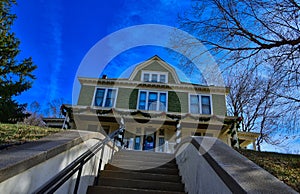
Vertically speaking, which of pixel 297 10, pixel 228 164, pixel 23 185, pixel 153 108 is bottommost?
pixel 23 185

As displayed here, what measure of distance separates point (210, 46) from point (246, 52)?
1173 mm

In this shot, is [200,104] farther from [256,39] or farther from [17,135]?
[17,135]

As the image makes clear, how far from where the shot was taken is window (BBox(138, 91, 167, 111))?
13.4 meters

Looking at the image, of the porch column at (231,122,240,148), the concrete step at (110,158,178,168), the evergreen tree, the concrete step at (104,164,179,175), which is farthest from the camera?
the evergreen tree

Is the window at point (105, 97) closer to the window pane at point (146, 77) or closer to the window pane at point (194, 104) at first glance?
the window pane at point (146, 77)

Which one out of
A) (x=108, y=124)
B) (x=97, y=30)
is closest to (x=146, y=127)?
(x=108, y=124)

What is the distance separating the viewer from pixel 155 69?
15.0 meters

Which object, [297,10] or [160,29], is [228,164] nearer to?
[297,10]

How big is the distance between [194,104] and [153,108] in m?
3.00

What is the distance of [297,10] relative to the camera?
5.04 m

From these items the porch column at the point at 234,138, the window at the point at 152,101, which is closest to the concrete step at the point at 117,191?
the porch column at the point at 234,138

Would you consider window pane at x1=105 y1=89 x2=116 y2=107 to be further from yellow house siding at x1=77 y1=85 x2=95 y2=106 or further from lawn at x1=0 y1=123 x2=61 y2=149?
lawn at x1=0 y1=123 x2=61 y2=149

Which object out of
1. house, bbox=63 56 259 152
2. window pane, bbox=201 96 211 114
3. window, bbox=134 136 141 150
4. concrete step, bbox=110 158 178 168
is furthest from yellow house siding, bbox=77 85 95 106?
concrete step, bbox=110 158 178 168

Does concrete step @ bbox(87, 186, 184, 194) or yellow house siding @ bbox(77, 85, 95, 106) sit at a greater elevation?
yellow house siding @ bbox(77, 85, 95, 106)
